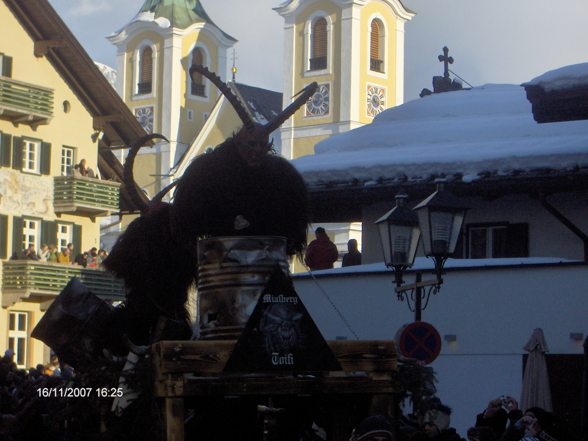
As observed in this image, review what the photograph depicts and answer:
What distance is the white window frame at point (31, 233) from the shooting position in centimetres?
4619

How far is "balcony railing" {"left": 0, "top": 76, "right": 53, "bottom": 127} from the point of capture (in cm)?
4472

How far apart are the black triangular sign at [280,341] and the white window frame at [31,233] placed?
39.8 meters

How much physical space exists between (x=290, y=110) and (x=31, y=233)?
39145 millimetres

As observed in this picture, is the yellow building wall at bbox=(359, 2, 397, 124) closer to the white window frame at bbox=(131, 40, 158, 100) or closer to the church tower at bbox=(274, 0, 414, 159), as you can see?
the church tower at bbox=(274, 0, 414, 159)

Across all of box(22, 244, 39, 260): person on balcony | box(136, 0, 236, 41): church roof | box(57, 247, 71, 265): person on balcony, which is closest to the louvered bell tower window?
box(136, 0, 236, 41): church roof

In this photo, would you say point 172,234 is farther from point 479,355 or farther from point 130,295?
point 479,355

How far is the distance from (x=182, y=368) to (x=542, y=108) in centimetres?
896

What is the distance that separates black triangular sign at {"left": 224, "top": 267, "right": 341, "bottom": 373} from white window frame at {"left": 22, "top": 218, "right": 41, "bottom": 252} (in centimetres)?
3981

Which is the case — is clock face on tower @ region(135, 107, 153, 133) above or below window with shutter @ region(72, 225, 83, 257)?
above

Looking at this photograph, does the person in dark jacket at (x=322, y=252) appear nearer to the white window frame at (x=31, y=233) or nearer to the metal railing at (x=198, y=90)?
the white window frame at (x=31, y=233)

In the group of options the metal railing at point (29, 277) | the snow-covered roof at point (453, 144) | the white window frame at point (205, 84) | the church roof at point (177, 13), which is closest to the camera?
the snow-covered roof at point (453, 144)

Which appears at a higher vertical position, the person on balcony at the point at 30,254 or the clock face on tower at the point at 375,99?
the clock face on tower at the point at 375,99

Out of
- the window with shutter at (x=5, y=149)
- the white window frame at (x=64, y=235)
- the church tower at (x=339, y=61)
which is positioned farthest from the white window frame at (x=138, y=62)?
the window with shutter at (x=5, y=149)

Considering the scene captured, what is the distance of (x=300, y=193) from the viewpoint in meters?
8.02
